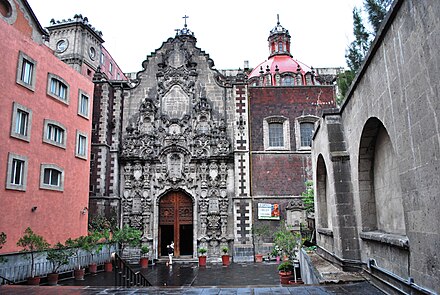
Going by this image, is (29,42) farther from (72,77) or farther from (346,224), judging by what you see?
(346,224)

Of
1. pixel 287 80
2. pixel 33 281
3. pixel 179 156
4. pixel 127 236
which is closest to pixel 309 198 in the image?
pixel 179 156

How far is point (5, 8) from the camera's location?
60.0 ft

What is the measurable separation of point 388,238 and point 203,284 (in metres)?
10.2

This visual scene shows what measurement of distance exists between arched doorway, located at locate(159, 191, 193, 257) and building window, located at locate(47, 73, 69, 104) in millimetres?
8869

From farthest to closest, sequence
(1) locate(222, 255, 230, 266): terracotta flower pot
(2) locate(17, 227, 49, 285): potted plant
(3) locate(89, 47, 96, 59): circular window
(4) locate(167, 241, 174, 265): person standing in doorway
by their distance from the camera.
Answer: (3) locate(89, 47, 96, 59): circular window → (4) locate(167, 241, 174, 265): person standing in doorway → (1) locate(222, 255, 230, 266): terracotta flower pot → (2) locate(17, 227, 49, 285): potted plant

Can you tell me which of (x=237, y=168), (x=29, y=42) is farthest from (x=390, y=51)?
(x=237, y=168)

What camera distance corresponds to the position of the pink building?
15.6 meters

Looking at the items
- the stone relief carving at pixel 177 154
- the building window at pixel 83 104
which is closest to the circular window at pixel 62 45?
the stone relief carving at pixel 177 154

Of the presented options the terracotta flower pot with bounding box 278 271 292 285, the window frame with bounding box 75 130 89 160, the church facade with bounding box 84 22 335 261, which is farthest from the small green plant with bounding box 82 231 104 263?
the terracotta flower pot with bounding box 278 271 292 285

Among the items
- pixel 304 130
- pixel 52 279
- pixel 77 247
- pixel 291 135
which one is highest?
pixel 304 130

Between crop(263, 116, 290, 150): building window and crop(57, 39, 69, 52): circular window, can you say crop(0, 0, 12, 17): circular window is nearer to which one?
crop(263, 116, 290, 150): building window

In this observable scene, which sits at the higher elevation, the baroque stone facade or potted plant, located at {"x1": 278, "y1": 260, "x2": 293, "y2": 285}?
the baroque stone facade

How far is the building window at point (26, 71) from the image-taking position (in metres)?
16.5

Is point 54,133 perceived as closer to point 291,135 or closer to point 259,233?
point 259,233
